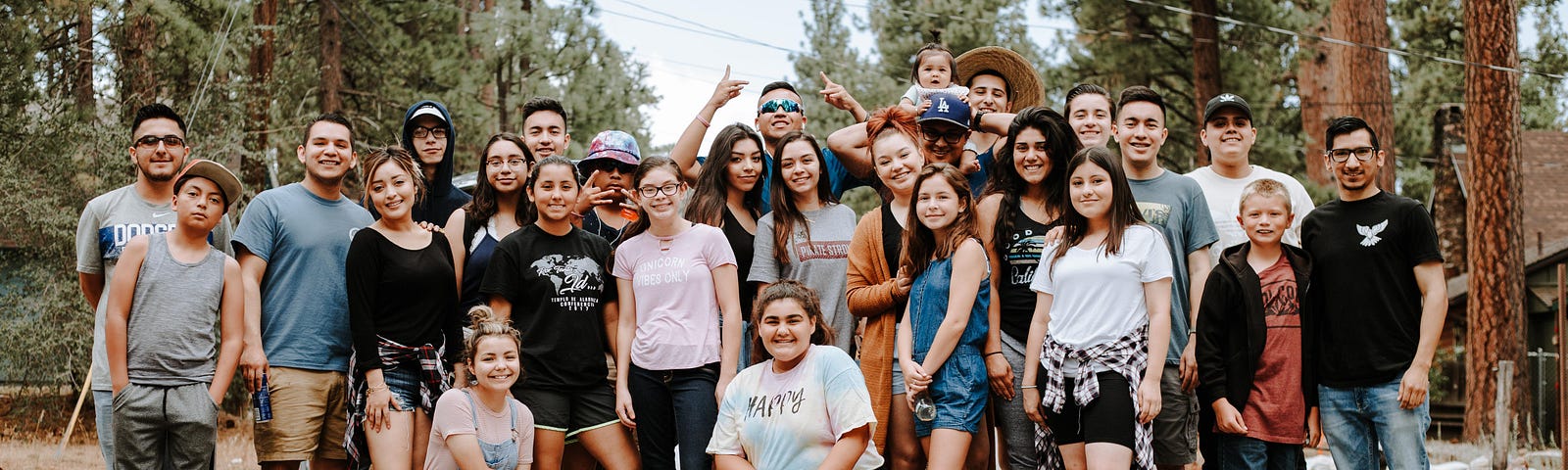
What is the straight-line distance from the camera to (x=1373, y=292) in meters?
4.78

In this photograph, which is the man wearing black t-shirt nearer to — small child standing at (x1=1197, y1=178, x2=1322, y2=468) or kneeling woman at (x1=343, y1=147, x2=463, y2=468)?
small child standing at (x1=1197, y1=178, x2=1322, y2=468)

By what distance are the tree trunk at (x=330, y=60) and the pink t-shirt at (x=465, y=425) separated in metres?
12.3

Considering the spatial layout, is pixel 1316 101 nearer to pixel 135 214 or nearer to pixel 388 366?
pixel 388 366

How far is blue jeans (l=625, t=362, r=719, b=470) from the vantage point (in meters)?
4.84

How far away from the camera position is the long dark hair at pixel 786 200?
5098 mm

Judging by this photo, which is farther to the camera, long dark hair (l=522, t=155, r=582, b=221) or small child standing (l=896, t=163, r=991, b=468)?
long dark hair (l=522, t=155, r=582, b=221)

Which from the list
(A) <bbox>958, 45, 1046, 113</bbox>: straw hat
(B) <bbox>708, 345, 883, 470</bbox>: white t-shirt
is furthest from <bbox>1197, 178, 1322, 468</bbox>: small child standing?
(A) <bbox>958, 45, 1046, 113</bbox>: straw hat

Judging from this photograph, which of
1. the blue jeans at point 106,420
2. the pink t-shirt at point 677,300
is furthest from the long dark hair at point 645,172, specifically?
the blue jeans at point 106,420

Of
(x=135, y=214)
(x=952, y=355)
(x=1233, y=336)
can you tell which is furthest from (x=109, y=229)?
(x=1233, y=336)

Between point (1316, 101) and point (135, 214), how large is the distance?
16.6 metres

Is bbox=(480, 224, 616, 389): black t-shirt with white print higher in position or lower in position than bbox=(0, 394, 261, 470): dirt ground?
higher

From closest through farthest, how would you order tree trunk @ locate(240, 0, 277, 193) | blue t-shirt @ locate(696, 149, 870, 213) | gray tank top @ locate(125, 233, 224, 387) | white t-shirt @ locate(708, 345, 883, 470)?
white t-shirt @ locate(708, 345, 883, 470) → gray tank top @ locate(125, 233, 224, 387) → blue t-shirt @ locate(696, 149, 870, 213) → tree trunk @ locate(240, 0, 277, 193)

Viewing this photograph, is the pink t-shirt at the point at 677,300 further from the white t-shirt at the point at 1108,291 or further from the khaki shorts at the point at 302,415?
the white t-shirt at the point at 1108,291

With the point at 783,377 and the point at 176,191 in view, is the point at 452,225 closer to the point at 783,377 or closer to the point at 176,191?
the point at 176,191
